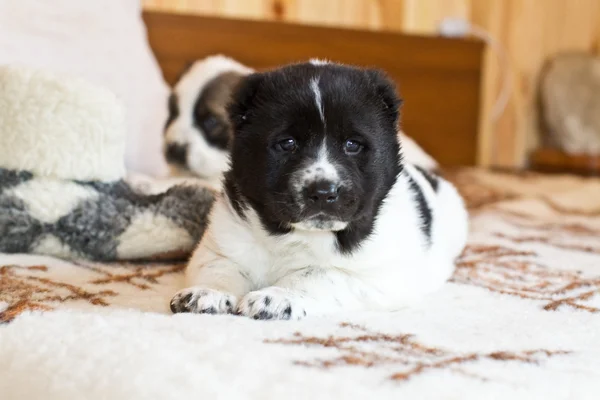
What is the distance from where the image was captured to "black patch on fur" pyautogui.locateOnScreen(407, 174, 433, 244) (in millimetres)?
1869

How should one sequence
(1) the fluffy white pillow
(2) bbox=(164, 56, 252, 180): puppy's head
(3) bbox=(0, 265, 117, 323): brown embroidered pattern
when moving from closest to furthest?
(3) bbox=(0, 265, 117, 323): brown embroidered pattern, (1) the fluffy white pillow, (2) bbox=(164, 56, 252, 180): puppy's head

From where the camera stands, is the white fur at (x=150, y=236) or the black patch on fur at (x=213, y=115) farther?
the black patch on fur at (x=213, y=115)

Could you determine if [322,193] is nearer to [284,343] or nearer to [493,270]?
[284,343]

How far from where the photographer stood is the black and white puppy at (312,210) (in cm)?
147

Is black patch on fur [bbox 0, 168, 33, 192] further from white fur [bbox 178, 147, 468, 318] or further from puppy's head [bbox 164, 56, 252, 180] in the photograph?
puppy's head [bbox 164, 56, 252, 180]

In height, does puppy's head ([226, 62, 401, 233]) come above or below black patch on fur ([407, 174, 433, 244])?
above

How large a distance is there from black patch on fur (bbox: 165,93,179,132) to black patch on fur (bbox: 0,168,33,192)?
95 centimetres

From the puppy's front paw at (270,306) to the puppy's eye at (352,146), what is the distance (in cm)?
34

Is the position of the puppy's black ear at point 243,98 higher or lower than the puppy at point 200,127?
higher

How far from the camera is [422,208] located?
1902 millimetres

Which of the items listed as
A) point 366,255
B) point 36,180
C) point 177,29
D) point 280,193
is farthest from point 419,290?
point 177,29

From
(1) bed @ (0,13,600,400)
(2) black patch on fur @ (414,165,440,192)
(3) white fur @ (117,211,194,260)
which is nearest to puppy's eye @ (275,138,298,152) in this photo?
(1) bed @ (0,13,600,400)

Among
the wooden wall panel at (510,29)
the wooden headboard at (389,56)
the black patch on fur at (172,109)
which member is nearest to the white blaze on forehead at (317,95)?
the black patch on fur at (172,109)

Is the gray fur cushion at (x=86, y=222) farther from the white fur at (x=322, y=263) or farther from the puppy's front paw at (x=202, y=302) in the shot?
the puppy's front paw at (x=202, y=302)
